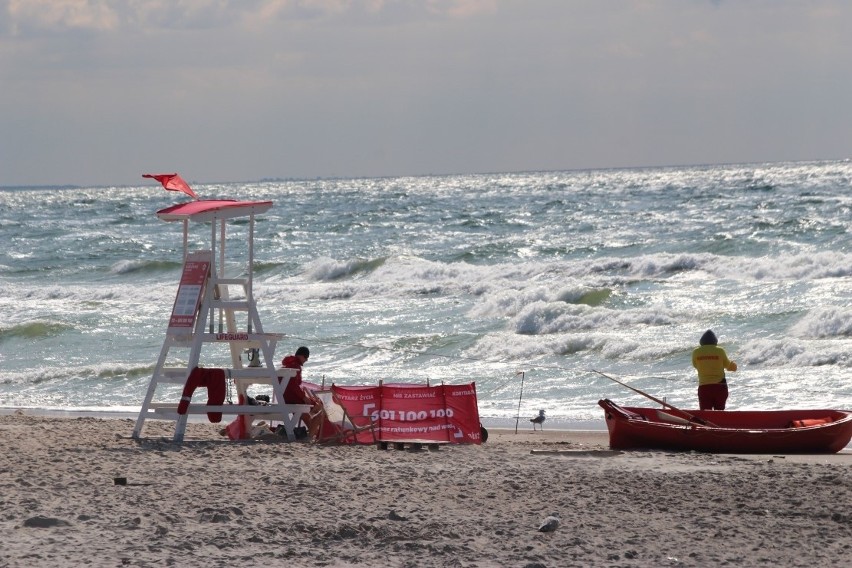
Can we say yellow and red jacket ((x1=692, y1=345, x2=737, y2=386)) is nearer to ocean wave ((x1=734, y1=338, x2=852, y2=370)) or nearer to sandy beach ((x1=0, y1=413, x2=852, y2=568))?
sandy beach ((x1=0, y1=413, x2=852, y2=568))

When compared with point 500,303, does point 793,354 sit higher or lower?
lower

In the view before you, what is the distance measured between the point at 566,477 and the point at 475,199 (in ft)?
220

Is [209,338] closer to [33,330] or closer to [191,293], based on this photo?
[191,293]

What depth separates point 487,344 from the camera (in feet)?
65.4

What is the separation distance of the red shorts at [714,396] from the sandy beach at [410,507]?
1755 millimetres

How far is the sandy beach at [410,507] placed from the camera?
6.55 meters

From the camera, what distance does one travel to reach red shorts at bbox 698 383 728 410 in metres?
12.0

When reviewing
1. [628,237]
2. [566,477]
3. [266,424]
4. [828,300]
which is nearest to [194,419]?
[266,424]

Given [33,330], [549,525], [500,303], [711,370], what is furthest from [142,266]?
[549,525]

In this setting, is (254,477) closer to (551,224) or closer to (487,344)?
(487,344)

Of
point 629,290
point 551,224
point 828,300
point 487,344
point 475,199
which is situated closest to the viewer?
point 487,344

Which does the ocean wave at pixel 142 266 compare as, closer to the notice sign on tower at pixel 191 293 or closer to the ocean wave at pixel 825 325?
the ocean wave at pixel 825 325

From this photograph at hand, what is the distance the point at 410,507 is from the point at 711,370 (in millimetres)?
5176

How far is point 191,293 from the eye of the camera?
1062cm
